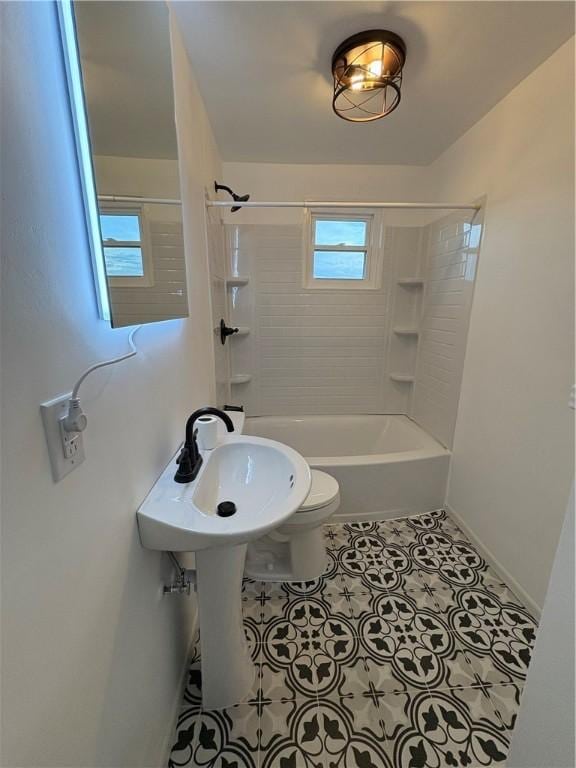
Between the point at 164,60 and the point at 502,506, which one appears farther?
the point at 502,506

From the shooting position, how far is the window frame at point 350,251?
238 cm

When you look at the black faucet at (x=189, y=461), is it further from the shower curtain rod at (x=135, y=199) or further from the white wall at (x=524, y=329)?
the white wall at (x=524, y=329)

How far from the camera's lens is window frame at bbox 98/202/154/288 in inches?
24.5

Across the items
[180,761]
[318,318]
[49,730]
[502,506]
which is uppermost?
[318,318]

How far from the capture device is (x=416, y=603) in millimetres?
1420

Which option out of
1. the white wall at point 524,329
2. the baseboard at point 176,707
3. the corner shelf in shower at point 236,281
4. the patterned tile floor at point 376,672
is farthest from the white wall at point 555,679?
the corner shelf in shower at point 236,281

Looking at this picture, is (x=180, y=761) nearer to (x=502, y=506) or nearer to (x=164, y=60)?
(x=502, y=506)

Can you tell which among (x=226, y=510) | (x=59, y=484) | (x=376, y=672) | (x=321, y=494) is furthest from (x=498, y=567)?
(x=59, y=484)

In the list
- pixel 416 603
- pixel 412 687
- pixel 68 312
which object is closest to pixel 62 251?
pixel 68 312

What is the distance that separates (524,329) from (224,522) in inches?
61.5

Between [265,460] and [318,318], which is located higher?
[318,318]

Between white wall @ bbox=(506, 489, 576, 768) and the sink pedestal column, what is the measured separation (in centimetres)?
72

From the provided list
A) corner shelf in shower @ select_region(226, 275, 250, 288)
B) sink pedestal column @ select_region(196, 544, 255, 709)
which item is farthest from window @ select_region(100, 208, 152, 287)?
corner shelf in shower @ select_region(226, 275, 250, 288)

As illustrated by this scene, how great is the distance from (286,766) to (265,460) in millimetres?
908
